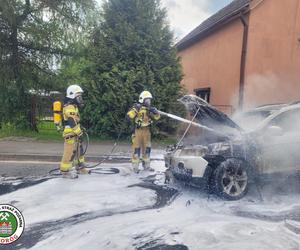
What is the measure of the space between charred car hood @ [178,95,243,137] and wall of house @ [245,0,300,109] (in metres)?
6.63

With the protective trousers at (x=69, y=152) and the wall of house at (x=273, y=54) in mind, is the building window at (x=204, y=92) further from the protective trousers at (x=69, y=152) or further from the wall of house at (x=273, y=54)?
the protective trousers at (x=69, y=152)

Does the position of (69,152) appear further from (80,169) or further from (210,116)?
(210,116)

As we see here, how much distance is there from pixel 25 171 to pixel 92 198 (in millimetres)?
2675

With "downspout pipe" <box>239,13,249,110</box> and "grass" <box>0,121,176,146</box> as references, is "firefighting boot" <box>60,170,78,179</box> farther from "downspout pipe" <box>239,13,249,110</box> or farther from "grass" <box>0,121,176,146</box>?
"downspout pipe" <box>239,13,249,110</box>

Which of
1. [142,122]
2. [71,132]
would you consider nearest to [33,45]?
[71,132]

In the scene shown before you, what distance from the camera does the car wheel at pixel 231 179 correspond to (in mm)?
5551

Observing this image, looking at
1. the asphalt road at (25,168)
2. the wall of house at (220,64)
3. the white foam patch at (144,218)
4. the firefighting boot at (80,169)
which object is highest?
the wall of house at (220,64)

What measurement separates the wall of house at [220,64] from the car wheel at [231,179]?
26.1ft

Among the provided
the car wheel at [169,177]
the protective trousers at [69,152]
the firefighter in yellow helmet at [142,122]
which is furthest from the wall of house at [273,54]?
the protective trousers at [69,152]

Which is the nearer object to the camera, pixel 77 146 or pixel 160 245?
pixel 160 245

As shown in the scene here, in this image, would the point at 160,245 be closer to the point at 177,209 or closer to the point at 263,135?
the point at 177,209

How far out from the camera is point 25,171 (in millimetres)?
7531

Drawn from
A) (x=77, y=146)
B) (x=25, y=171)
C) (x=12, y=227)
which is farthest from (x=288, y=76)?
(x=12, y=227)

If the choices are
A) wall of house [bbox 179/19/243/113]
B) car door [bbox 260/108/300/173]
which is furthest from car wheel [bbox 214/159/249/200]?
wall of house [bbox 179/19/243/113]
